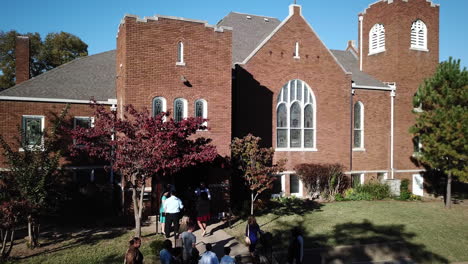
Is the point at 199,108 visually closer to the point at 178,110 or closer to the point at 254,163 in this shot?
the point at 178,110

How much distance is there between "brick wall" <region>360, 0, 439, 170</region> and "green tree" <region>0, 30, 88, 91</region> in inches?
1193

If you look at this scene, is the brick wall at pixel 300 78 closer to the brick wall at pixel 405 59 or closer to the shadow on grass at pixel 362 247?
the brick wall at pixel 405 59

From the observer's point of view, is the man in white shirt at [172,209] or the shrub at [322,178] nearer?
the man in white shirt at [172,209]

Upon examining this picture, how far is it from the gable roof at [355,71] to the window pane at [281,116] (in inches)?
215

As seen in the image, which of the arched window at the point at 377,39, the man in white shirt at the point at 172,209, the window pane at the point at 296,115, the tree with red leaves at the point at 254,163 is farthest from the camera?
the arched window at the point at 377,39

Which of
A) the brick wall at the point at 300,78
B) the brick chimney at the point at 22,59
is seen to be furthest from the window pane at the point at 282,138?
the brick chimney at the point at 22,59

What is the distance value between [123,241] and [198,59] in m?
7.96

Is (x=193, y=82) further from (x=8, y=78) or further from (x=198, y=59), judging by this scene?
(x=8, y=78)

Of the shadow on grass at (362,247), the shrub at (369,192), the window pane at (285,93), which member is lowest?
the shadow on grass at (362,247)

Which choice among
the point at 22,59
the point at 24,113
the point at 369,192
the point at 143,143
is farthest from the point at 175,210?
the point at 369,192

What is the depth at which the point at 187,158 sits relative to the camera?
12469 mm

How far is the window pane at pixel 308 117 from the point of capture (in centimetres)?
2156

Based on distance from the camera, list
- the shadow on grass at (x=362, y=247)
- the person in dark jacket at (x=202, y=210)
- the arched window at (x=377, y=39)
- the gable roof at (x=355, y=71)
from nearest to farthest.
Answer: the shadow on grass at (x=362, y=247) → the person in dark jacket at (x=202, y=210) → the gable roof at (x=355, y=71) → the arched window at (x=377, y=39)

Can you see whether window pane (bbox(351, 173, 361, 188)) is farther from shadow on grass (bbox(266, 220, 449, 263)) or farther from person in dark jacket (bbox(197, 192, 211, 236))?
person in dark jacket (bbox(197, 192, 211, 236))
